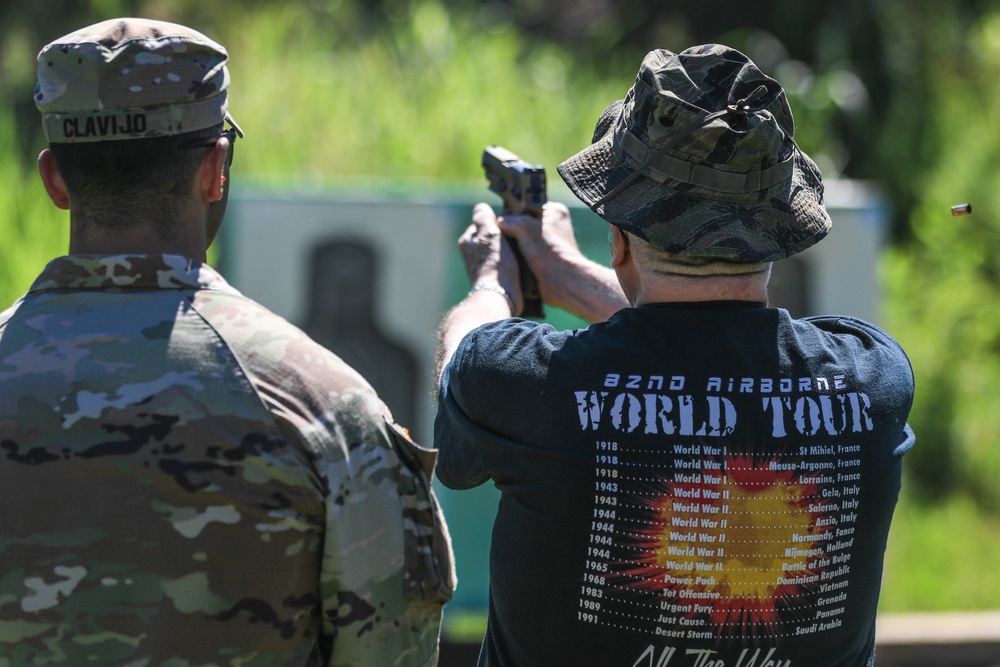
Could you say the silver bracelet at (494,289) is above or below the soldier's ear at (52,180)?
below

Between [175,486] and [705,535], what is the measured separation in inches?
28.8

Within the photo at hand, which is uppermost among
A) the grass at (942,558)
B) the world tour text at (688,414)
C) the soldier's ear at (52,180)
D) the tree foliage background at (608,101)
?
the soldier's ear at (52,180)

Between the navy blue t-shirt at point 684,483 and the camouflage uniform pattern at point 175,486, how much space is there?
219mm

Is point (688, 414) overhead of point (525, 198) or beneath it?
beneath

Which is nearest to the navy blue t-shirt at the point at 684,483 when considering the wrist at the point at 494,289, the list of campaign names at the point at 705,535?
the list of campaign names at the point at 705,535

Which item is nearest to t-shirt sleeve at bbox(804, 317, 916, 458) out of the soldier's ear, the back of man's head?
the back of man's head

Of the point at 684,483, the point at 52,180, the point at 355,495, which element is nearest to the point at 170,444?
the point at 355,495

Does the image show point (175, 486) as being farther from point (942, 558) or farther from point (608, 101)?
point (608, 101)

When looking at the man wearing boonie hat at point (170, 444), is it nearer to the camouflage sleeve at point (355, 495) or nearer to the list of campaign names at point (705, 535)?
the camouflage sleeve at point (355, 495)

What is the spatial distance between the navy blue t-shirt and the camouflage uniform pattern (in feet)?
0.72

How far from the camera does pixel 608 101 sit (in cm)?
634

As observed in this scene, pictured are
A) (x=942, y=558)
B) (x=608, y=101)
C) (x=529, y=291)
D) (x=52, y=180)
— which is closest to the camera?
(x=52, y=180)

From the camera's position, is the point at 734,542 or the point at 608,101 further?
the point at 608,101

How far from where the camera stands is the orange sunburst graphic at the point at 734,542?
5.47ft
